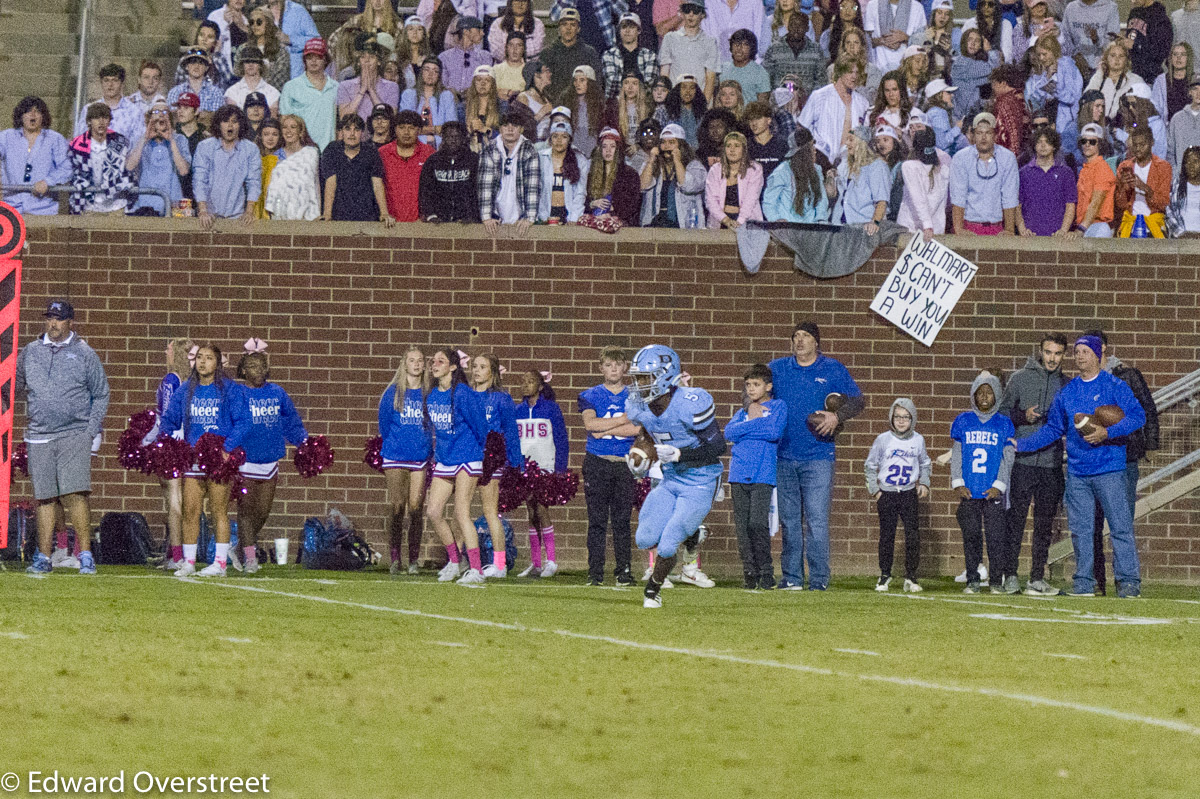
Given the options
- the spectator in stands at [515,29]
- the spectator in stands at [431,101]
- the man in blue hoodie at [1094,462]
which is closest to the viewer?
the man in blue hoodie at [1094,462]

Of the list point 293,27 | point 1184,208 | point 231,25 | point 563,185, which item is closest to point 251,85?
point 231,25

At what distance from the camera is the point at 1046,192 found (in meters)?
18.9

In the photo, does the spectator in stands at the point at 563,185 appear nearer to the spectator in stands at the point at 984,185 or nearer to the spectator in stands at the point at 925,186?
the spectator in stands at the point at 925,186

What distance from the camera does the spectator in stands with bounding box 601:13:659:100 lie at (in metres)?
19.7

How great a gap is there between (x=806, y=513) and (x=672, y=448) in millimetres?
3411

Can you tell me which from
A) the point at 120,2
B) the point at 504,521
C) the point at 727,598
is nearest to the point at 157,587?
the point at 727,598

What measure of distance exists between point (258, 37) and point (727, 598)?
9.56m

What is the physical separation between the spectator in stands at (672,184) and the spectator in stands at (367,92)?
287cm

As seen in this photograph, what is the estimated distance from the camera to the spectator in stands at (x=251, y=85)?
766 inches

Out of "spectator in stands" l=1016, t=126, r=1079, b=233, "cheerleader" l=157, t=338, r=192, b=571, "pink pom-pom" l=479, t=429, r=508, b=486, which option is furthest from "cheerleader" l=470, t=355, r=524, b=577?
"spectator in stands" l=1016, t=126, r=1079, b=233

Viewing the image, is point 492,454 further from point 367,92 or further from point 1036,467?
point 367,92

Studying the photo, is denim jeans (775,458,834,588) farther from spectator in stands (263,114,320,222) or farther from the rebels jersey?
spectator in stands (263,114,320,222)

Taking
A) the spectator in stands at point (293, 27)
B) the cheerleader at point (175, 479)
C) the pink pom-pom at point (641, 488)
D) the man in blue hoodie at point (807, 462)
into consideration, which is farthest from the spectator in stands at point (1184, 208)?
the cheerleader at point (175, 479)

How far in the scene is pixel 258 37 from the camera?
1994cm
